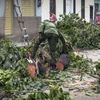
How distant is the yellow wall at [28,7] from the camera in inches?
801

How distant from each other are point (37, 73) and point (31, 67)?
0.29 metres

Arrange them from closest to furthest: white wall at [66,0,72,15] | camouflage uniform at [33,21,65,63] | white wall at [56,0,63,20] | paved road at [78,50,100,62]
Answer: camouflage uniform at [33,21,65,63] < paved road at [78,50,100,62] < white wall at [56,0,63,20] < white wall at [66,0,72,15]

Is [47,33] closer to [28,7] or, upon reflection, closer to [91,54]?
[91,54]

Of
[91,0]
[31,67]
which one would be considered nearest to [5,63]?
[31,67]

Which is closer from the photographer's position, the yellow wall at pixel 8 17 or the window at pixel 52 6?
the yellow wall at pixel 8 17

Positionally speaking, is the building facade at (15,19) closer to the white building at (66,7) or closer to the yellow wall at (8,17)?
the yellow wall at (8,17)

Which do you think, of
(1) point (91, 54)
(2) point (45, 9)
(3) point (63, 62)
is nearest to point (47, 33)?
(3) point (63, 62)

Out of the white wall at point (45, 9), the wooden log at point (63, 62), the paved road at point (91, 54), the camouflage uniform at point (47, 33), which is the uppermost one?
the white wall at point (45, 9)

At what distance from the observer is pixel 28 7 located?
20.5 m

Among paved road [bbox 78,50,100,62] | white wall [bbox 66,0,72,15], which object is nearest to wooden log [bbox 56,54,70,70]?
paved road [bbox 78,50,100,62]

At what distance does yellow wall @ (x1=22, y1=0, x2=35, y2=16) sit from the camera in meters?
20.3

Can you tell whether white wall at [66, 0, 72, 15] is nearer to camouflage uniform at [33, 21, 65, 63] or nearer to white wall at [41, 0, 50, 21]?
white wall at [41, 0, 50, 21]

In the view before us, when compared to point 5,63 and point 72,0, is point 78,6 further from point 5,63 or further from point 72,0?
point 5,63

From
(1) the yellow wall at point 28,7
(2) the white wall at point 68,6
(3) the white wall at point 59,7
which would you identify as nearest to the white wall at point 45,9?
(1) the yellow wall at point 28,7
